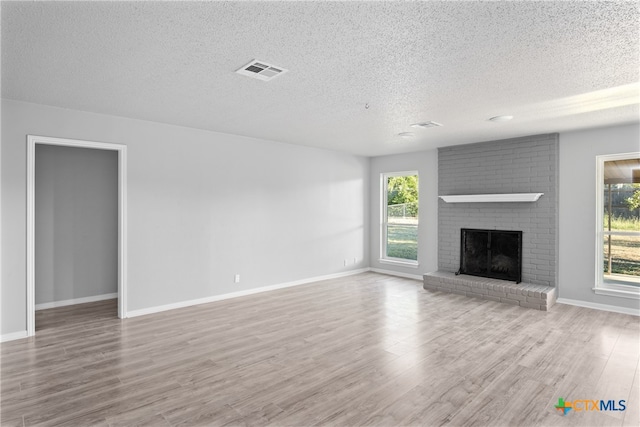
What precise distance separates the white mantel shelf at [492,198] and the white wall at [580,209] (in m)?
0.45

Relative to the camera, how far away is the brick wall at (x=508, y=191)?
5.26 m

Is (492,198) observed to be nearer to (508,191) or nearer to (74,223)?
(508,191)

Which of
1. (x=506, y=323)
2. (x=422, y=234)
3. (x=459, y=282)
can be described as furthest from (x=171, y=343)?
(x=422, y=234)

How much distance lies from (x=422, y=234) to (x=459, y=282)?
4.57 feet

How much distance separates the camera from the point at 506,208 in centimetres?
569

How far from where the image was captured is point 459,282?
5.69 m

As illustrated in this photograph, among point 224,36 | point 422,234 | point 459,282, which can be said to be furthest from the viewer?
point 422,234

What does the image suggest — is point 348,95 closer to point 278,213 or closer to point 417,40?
point 417,40

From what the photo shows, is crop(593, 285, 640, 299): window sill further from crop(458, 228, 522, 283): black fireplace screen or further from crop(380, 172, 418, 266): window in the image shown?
crop(380, 172, 418, 266): window

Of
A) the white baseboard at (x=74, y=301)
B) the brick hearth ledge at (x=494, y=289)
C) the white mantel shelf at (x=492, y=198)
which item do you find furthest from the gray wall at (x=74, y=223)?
the white mantel shelf at (x=492, y=198)

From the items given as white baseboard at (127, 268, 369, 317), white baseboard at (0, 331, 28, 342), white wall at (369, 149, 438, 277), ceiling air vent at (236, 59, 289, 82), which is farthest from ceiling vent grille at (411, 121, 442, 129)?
white baseboard at (0, 331, 28, 342)

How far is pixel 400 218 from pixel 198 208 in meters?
4.18

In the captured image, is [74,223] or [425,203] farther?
[425,203]

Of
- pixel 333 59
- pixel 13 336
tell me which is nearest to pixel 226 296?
pixel 13 336
